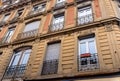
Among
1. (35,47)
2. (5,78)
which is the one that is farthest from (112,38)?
(5,78)

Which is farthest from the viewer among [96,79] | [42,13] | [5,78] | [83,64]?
[42,13]

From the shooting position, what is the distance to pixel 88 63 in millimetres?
6723

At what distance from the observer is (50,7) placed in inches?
470

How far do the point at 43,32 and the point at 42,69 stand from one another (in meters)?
2.94

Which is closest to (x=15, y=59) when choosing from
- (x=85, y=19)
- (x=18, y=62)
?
(x=18, y=62)

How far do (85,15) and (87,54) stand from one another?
3.49m

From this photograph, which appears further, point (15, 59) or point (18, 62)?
point (15, 59)

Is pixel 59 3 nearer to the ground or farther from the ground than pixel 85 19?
farther from the ground

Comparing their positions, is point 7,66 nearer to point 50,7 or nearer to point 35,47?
point 35,47

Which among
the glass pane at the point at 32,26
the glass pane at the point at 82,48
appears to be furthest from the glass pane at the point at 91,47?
the glass pane at the point at 32,26

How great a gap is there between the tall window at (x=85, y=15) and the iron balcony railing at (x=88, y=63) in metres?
2.77

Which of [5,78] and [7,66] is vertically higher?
[7,66]

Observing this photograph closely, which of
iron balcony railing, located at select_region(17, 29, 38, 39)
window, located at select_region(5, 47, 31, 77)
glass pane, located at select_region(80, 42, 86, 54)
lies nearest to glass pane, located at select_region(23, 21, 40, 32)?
iron balcony railing, located at select_region(17, 29, 38, 39)

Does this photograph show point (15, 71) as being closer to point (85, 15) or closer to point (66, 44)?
point (66, 44)
